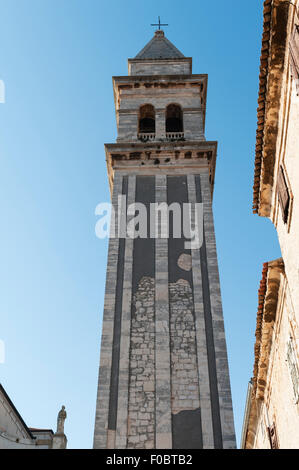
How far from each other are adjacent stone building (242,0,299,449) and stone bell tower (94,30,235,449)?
259cm

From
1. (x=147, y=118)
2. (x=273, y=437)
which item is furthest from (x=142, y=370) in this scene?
(x=147, y=118)

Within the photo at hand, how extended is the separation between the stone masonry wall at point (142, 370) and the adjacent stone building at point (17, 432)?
4.70 meters

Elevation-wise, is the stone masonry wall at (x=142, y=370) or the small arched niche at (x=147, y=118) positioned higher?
the small arched niche at (x=147, y=118)

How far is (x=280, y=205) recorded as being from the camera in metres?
9.32

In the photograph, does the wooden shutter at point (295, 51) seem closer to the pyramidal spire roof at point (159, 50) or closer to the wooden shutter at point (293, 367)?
the wooden shutter at point (293, 367)

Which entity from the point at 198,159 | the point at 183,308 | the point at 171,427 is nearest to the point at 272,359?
the point at 171,427

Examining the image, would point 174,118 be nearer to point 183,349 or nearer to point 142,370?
point 183,349

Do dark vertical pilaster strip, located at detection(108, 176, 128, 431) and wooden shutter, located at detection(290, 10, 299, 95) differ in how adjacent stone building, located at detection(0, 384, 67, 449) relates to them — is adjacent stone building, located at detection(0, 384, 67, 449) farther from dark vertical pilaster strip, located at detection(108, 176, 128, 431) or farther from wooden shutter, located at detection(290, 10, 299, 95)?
wooden shutter, located at detection(290, 10, 299, 95)

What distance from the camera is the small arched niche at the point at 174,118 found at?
2064 centimetres

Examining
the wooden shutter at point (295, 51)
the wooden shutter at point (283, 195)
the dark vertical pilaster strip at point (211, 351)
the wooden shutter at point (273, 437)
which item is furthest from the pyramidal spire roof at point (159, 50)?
the wooden shutter at point (273, 437)

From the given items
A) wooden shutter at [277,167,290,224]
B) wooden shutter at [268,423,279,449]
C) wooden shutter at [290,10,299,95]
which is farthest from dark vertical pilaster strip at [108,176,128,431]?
wooden shutter at [290,10,299,95]

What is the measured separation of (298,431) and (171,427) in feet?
14.6

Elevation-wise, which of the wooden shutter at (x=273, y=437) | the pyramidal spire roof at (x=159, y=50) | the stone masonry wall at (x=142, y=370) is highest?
the pyramidal spire roof at (x=159, y=50)
